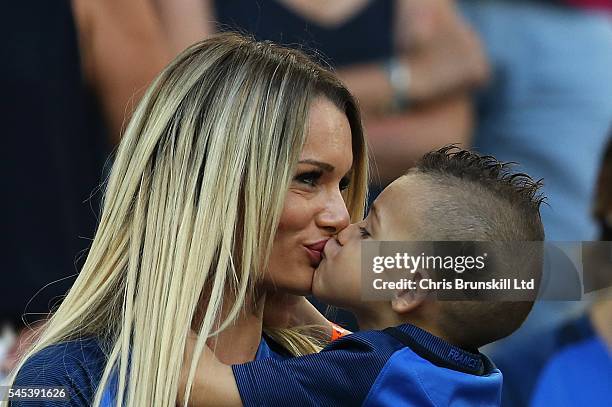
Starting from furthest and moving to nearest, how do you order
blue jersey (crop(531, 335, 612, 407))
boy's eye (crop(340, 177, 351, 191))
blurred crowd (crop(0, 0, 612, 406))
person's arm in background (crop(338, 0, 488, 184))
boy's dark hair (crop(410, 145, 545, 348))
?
person's arm in background (crop(338, 0, 488, 184)) → blurred crowd (crop(0, 0, 612, 406)) → blue jersey (crop(531, 335, 612, 407)) → boy's eye (crop(340, 177, 351, 191)) → boy's dark hair (crop(410, 145, 545, 348))

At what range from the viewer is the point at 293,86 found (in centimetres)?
232

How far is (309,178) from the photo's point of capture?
2.30 m

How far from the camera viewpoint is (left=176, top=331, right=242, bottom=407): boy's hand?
2061 mm

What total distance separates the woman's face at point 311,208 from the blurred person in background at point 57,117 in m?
1.79

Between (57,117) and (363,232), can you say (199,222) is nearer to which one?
(363,232)

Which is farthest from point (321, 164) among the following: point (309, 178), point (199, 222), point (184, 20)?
point (184, 20)

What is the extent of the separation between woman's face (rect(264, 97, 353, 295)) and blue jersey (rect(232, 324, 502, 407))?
0.25m

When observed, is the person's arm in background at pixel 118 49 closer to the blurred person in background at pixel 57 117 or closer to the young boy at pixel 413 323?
the blurred person in background at pixel 57 117

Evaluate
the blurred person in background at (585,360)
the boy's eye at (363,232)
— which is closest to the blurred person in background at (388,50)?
the blurred person in background at (585,360)

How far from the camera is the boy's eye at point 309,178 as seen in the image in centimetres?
229

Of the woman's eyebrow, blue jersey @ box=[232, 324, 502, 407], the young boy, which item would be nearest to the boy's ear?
the young boy

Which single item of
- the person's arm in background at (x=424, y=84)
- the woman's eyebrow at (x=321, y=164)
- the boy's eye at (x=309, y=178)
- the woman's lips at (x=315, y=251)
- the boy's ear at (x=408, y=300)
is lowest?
the boy's ear at (x=408, y=300)

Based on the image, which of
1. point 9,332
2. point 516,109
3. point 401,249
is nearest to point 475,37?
point 516,109

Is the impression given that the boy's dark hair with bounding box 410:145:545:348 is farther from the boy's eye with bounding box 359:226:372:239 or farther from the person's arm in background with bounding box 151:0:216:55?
the person's arm in background with bounding box 151:0:216:55
